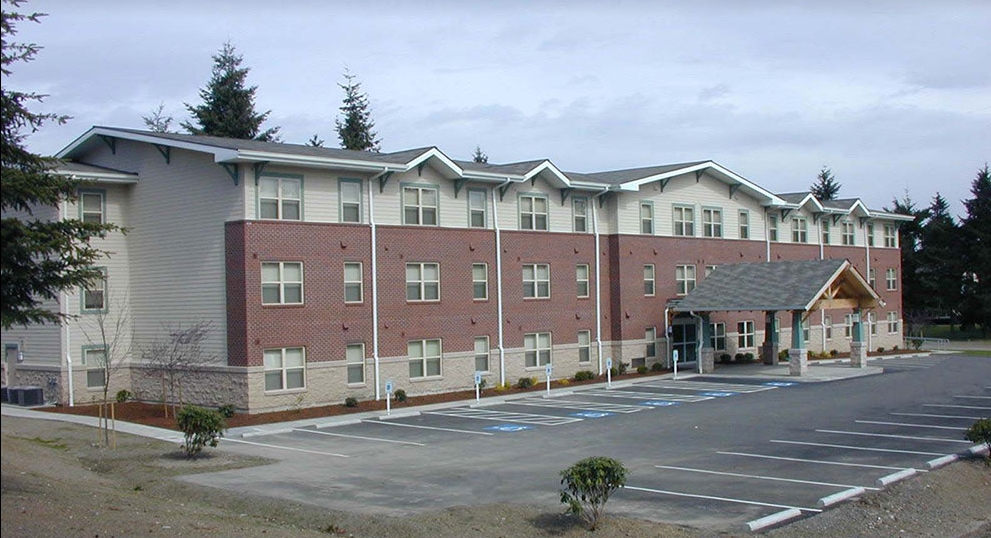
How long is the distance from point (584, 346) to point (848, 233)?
25.1m

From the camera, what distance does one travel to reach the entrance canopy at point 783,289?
4069cm

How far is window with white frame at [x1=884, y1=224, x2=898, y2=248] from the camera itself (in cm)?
6216

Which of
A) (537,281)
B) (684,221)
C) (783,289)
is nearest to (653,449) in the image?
(537,281)

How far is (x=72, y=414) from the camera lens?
3042 cm

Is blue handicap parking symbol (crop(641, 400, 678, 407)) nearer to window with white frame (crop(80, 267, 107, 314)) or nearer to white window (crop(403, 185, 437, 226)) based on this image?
white window (crop(403, 185, 437, 226))

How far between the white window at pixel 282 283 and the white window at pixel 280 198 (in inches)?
61.8

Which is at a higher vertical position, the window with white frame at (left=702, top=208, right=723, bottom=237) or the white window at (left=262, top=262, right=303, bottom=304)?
the window with white frame at (left=702, top=208, right=723, bottom=237)

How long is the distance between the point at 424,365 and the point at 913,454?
18.4 meters

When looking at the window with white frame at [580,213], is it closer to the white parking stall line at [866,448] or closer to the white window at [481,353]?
the white window at [481,353]

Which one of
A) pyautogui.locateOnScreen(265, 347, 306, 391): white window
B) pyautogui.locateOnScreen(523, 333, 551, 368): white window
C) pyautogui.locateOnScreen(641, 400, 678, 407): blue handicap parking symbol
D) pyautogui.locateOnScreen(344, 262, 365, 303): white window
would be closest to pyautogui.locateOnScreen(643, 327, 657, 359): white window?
pyautogui.locateOnScreen(523, 333, 551, 368): white window

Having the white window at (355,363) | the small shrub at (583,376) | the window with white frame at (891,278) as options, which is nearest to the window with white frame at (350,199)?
the white window at (355,363)

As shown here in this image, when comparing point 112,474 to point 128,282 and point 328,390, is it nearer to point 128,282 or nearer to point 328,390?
point 328,390

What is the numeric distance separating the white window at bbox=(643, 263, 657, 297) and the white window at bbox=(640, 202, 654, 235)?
5.17 feet

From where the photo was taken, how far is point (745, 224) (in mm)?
49281
